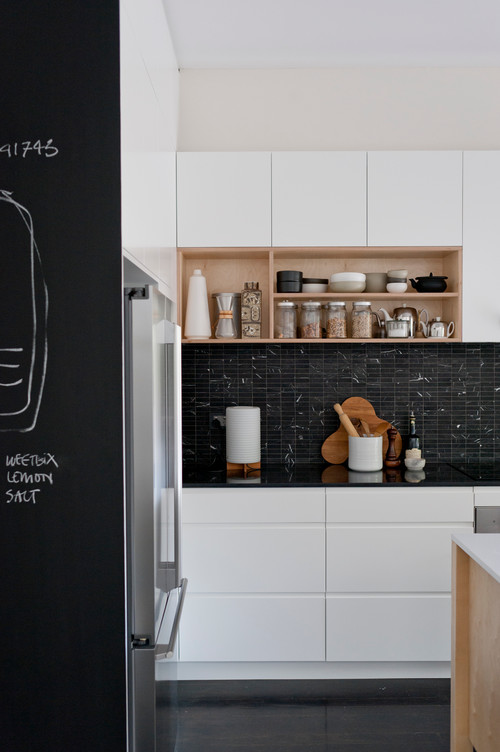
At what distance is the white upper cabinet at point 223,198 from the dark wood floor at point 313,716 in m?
2.02

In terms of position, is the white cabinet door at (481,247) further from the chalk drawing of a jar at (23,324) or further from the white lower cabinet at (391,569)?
the chalk drawing of a jar at (23,324)

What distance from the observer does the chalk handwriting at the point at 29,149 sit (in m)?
1.50

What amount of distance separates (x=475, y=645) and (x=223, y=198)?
2.24m

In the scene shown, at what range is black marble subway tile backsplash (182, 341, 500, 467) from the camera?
3.42m

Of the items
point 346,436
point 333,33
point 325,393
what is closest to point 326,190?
point 333,33

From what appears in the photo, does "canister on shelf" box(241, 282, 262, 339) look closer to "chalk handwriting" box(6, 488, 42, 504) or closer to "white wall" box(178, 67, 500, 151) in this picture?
"white wall" box(178, 67, 500, 151)

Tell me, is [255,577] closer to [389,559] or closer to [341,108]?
[389,559]

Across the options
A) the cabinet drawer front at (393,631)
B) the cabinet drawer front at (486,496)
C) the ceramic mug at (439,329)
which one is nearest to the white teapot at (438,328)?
the ceramic mug at (439,329)

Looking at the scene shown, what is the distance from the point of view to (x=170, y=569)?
187 cm

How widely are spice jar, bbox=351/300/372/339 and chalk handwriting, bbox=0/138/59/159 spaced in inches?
78.7

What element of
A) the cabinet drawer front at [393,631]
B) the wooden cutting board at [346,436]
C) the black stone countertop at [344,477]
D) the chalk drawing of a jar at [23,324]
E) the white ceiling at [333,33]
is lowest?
the cabinet drawer front at [393,631]

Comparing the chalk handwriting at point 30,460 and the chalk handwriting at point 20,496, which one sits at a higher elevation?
the chalk handwriting at point 30,460

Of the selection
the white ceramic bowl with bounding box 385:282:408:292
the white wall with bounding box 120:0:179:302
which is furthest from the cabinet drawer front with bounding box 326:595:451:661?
the white wall with bounding box 120:0:179:302

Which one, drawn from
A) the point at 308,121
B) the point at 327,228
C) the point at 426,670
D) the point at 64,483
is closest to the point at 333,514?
the point at 426,670
